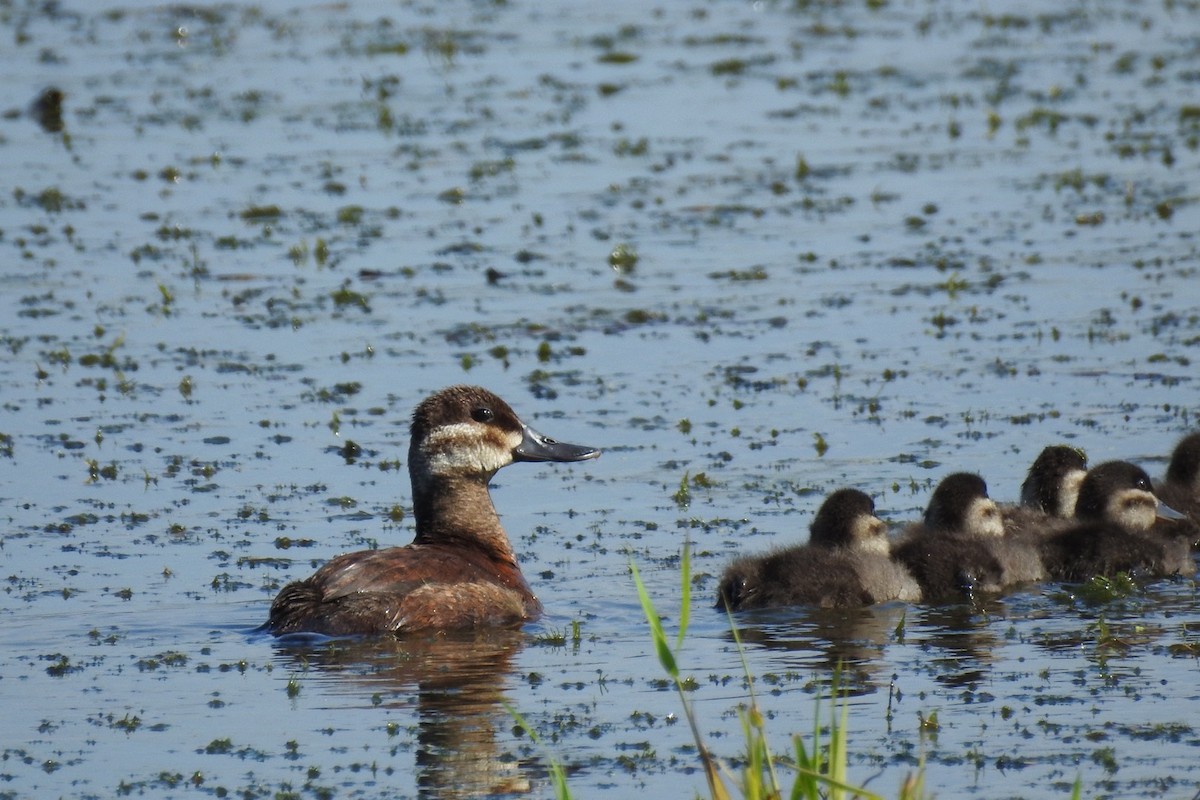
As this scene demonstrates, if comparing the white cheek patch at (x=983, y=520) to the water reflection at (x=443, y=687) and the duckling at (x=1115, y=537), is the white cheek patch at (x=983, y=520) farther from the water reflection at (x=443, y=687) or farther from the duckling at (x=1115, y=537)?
the water reflection at (x=443, y=687)

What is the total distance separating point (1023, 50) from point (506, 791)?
65.0 ft

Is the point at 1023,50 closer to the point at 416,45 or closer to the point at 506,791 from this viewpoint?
the point at 416,45

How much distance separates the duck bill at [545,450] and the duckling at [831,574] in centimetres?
124

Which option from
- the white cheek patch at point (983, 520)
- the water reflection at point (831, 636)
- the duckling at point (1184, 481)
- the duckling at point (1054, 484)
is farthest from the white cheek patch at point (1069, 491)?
the water reflection at point (831, 636)

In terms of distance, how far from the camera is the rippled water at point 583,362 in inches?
314

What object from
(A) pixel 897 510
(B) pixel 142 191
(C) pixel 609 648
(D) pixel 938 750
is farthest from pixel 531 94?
→ (D) pixel 938 750

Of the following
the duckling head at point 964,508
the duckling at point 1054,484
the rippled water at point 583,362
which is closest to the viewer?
the rippled water at point 583,362

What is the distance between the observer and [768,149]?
2052 centimetres

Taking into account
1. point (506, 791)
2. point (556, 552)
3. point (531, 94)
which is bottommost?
point (506, 791)

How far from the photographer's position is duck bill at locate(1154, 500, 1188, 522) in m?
10.8

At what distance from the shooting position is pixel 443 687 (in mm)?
8531

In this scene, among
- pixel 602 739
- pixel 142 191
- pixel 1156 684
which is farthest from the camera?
pixel 142 191

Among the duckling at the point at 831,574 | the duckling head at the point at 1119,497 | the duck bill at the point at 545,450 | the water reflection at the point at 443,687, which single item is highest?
the duck bill at the point at 545,450

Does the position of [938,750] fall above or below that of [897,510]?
below
